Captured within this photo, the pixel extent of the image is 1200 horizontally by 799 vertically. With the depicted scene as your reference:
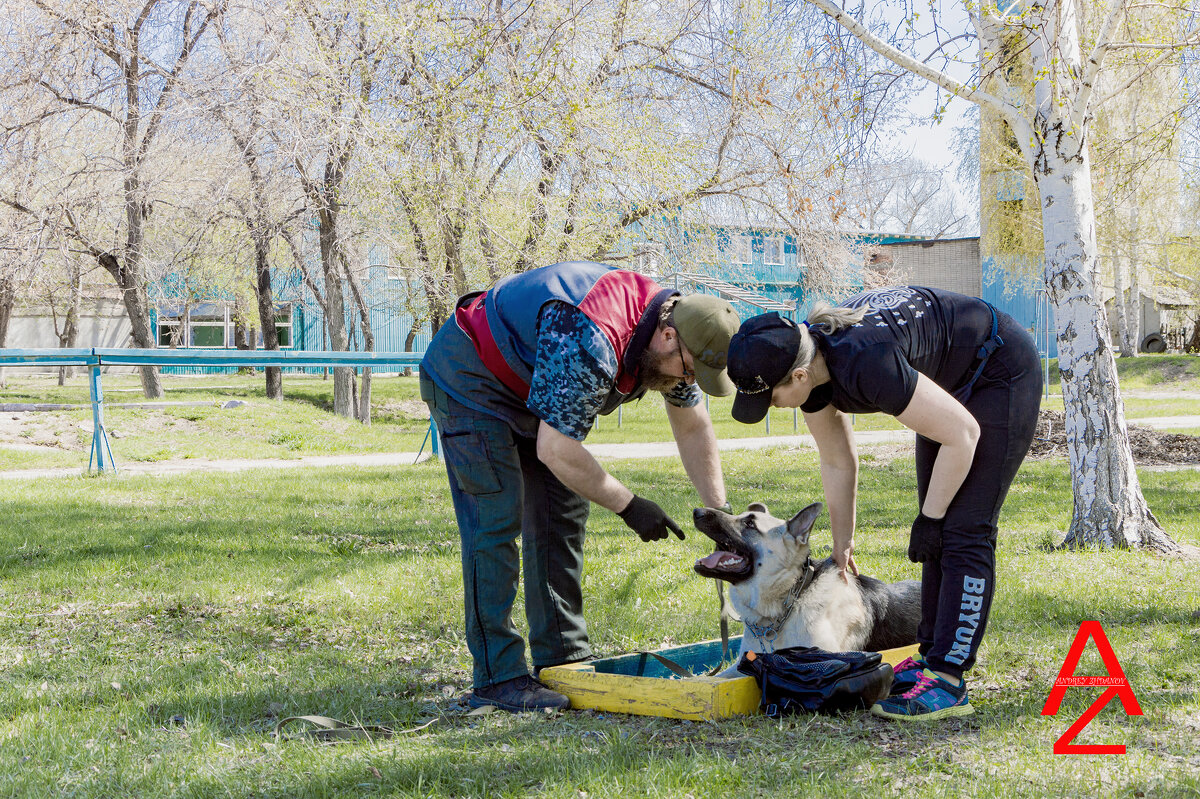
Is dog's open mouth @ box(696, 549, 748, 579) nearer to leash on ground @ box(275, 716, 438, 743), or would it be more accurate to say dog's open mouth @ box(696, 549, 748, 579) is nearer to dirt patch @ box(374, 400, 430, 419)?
leash on ground @ box(275, 716, 438, 743)

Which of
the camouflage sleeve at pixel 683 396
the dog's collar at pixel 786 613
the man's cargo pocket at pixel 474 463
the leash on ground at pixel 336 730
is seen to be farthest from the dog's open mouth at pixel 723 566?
the leash on ground at pixel 336 730

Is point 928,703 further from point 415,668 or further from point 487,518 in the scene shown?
point 415,668

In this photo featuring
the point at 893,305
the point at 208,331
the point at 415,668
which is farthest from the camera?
the point at 208,331

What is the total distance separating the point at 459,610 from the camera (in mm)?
5648

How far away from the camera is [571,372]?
11.4 ft

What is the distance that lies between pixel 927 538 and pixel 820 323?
98 centimetres

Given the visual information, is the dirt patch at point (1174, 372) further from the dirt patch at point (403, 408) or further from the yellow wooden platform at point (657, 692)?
the yellow wooden platform at point (657, 692)

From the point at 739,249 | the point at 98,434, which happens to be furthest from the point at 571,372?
the point at 739,249

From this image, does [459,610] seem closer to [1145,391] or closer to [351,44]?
[351,44]

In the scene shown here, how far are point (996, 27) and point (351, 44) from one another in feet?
35.3

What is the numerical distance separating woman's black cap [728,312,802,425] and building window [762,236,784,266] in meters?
15.8

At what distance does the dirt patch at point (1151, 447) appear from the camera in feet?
41.9

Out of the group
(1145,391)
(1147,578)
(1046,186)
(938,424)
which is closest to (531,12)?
(1046,186)

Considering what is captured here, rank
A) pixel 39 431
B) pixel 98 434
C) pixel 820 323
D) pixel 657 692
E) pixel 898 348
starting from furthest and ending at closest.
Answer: pixel 39 431
pixel 98 434
pixel 657 692
pixel 820 323
pixel 898 348
